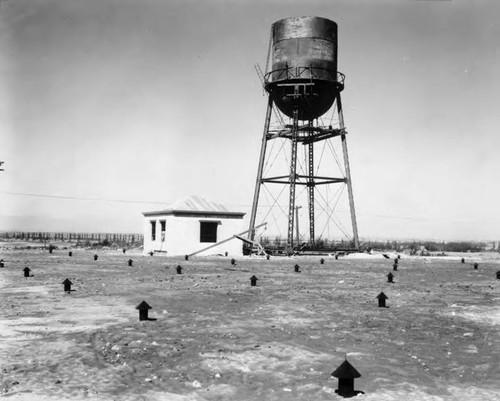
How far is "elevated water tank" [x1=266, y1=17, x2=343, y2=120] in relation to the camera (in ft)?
107

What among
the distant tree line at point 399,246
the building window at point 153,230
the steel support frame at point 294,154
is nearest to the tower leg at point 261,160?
the steel support frame at point 294,154

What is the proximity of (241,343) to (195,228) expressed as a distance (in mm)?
27968

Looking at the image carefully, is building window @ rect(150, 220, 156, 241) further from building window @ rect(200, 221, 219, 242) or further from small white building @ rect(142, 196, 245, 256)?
building window @ rect(200, 221, 219, 242)

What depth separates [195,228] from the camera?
119ft

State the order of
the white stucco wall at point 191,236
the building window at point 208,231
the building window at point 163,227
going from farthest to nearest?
the building window at point 163,227 → the building window at point 208,231 → the white stucco wall at point 191,236

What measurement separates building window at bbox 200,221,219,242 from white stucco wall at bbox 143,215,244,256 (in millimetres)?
539

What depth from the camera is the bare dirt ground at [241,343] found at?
6.40 meters

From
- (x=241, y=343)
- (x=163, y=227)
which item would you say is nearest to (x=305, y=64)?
(x=163, y=227)

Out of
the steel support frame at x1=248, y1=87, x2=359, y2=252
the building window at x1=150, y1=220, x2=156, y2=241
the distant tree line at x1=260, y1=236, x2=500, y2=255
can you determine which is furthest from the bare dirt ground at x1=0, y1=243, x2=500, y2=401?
the distant tree line at x1=260, y1=236, x2=500, y2=255

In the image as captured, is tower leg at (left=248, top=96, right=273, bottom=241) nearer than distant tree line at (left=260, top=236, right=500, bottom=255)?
Yes

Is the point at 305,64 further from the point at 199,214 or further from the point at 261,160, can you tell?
the point at 199,214

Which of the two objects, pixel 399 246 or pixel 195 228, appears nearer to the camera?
pixel 195 228

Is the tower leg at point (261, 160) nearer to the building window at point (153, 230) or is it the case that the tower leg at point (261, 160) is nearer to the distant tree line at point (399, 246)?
the distant tree line at point (399, 246)

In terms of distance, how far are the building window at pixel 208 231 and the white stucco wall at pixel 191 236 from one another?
539 millimetres
